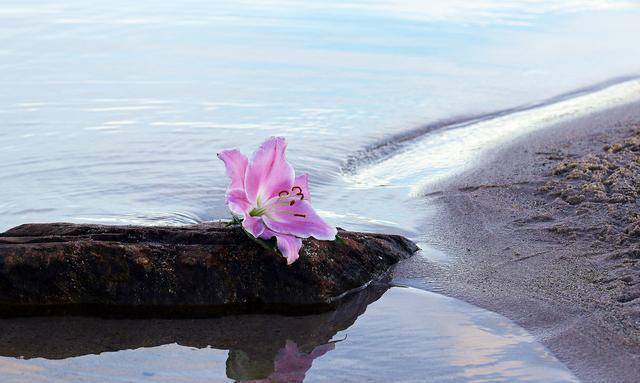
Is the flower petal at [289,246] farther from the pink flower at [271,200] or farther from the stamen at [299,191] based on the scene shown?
the stamen at [299,191]

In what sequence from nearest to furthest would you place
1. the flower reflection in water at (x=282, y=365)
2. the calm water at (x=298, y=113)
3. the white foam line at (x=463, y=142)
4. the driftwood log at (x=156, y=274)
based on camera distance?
1. the flower reflection in water at (x=282, y=365)
2. the calm water at (x=298, y=113)
3. the driftwood log at (x=156, y=274)
4. the white foam line at (x=463, y=142)

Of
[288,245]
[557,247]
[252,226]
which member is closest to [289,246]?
[288,245]

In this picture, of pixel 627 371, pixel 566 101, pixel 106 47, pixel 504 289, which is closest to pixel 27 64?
pixel 106 47

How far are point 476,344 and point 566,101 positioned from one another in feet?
17.6

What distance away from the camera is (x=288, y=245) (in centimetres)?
307

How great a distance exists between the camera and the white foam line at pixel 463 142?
5.38 metres

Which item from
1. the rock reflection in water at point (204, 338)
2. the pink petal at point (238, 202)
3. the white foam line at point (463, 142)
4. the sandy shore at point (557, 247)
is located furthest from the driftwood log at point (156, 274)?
the white foam line at point (463, 142)

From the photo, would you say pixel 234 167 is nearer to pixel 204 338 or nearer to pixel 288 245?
pixel 288 245

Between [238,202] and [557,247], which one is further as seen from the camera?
[557,247]

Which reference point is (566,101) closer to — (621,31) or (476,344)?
(621,31)

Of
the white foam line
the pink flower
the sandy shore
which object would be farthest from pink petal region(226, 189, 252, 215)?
the white foam line

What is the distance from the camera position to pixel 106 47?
9.04m

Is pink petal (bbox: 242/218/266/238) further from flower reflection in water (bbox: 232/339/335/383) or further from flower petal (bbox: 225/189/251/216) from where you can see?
flower reflection in water (bbox: 232/339/335/383)

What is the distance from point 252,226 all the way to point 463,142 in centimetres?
353
